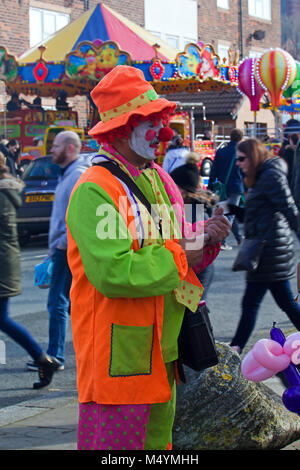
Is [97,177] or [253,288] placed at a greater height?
[97,177]

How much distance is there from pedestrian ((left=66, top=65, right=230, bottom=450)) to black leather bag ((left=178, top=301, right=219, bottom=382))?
0.06 meters

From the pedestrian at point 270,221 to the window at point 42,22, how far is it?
1986cm

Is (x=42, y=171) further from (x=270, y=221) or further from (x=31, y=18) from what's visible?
(x=31, y=18)

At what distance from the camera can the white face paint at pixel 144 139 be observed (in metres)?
2.77

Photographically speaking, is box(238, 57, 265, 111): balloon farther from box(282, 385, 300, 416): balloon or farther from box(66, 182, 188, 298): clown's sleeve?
box(66, 182, 188, 298): clown's sleeve

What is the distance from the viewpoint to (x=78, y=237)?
2.59 metres

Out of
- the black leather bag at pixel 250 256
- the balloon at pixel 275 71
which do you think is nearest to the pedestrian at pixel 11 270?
the black leather bag at pixel 250 256

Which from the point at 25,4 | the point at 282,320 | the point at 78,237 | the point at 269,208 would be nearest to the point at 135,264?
the point at 78,237

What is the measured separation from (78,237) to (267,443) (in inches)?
79.2

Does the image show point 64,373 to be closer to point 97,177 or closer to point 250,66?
point 97,177

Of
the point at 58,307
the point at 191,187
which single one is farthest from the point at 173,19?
the point at 191,187

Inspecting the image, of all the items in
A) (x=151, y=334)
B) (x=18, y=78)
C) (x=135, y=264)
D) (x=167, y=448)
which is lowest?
(x=167, y=448)

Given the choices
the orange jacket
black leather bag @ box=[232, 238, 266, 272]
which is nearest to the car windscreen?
black leather bag @ box=[232, 238, 266, 272]

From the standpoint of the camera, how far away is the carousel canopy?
69.8 feet
